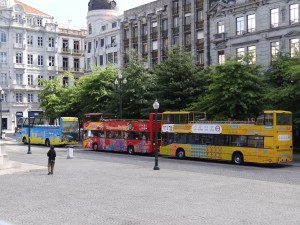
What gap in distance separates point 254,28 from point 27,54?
51182 mm

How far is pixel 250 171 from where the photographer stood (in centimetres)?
→ 2672

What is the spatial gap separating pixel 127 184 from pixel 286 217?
864 cm

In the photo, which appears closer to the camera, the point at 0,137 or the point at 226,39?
the point at 226,39

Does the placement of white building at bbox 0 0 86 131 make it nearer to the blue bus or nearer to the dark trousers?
the blue bus

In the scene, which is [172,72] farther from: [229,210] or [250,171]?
[229,210]

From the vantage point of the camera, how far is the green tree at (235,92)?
114 ft

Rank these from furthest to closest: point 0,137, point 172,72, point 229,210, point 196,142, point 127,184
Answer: point 0,137 → point 172,72 → point 196,142 → point 127,184 → point 229,210

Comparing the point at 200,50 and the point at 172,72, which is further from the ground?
the point at 200,50

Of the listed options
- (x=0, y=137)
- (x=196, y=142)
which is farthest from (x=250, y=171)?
(x=0, y=137)

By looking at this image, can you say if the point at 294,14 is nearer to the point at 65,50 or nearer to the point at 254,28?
the point at 254,28

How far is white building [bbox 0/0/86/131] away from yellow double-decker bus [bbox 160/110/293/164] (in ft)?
171

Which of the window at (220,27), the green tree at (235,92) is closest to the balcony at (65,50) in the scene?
the window at (220,27)

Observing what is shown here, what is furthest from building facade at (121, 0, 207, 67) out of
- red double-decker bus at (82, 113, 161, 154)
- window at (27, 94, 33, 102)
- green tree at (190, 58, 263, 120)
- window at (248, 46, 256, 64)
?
window at (27, 94, 33, 102)

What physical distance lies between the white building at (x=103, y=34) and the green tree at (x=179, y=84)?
28.2 metres
